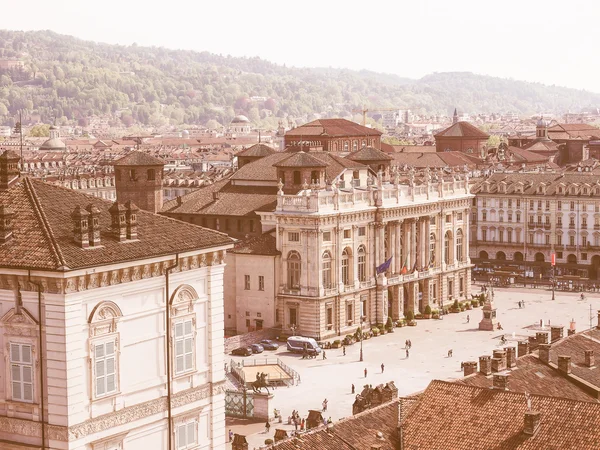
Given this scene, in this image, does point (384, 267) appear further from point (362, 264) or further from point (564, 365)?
point (564, 365)

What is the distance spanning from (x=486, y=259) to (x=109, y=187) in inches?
2163

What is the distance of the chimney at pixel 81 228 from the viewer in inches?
1588

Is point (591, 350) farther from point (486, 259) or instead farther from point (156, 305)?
point (486, 259)

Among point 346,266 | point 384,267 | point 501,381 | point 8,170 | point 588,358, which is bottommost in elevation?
point 384,267

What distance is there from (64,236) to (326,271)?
2927 inches

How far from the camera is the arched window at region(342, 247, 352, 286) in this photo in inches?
4606

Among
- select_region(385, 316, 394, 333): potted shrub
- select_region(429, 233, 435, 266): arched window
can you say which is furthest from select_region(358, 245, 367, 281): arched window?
select_region(429, 233, 435, 266): arched window

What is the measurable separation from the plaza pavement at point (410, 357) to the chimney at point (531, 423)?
30.2 meters

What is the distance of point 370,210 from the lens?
120m

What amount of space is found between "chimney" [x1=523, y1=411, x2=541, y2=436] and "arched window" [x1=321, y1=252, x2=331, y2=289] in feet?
214

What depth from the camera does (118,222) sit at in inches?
1656

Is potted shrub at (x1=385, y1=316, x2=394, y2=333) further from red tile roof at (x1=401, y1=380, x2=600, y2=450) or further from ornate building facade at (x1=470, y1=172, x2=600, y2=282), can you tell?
red tile roof at (x1=401, y1=380, x2=600, y2=450)

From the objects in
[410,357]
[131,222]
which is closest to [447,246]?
[410,357]

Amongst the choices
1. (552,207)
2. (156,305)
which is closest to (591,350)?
(156,305)
